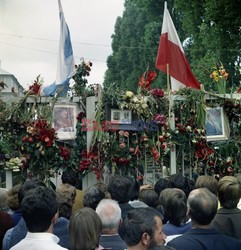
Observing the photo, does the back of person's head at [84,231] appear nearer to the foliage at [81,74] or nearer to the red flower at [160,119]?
the red flower at [160,119]

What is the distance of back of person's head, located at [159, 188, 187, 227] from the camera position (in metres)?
3.84

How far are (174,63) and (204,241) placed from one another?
16.9 ft

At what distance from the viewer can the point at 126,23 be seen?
118 ft

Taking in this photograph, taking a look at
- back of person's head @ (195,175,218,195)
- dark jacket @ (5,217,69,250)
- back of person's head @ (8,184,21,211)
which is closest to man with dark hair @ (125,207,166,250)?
dark jacket @ (5,217,69,250)

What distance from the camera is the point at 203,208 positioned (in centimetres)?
345

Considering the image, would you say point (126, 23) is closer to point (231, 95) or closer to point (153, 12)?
point (153, 12)

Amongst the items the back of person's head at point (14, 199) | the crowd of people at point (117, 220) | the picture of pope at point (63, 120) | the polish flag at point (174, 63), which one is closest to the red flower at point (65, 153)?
the picture of pope at point (63, 120)

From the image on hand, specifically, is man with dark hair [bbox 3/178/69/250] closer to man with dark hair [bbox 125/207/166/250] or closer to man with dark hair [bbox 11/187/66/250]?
man with dark hair [bbox 11/187/66/250]

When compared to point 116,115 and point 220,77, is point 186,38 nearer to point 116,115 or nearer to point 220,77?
point 220,77

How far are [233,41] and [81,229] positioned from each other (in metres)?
16.5

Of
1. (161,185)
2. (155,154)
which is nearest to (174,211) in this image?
(161,185)

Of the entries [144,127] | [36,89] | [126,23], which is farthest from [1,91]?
[126,23]

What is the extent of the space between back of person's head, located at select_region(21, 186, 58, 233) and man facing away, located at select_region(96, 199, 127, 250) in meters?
0.46

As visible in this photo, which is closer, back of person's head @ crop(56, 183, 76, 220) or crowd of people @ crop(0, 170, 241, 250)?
crowd of people @ crop(0, 170, 241, 250)
